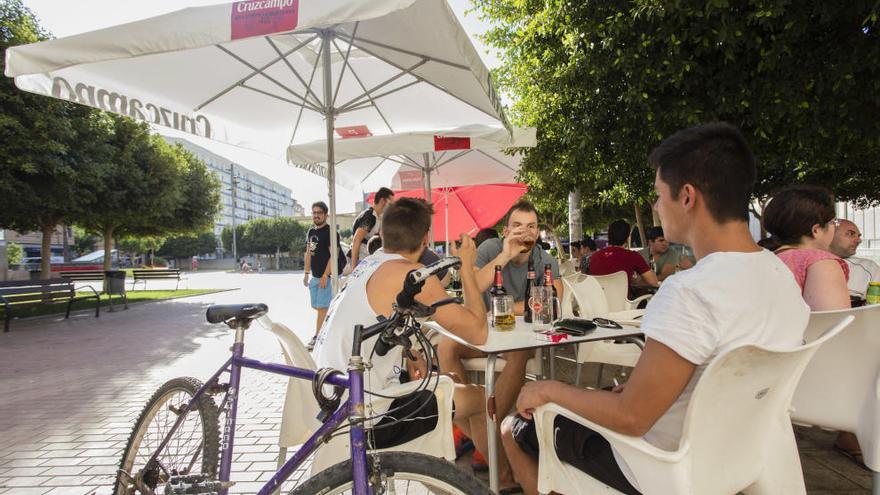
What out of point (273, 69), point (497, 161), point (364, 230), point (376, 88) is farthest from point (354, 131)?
point (497, 161)

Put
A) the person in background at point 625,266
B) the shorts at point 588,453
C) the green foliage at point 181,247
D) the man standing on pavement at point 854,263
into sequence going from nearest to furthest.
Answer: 1. the shorts at point 588,453
2. the man standing on pavement at point 854,263
3. the person in background at point 625,266
4. the green foliage at point 181,247

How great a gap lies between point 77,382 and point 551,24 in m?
7.98

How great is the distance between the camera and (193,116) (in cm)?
550

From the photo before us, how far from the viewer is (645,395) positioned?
139cm

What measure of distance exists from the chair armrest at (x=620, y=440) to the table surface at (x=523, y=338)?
60 centimetres

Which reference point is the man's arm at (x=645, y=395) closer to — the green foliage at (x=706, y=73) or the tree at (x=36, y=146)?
the green foliage at (x=706, y=73)

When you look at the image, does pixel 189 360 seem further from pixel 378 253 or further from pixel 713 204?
pixel 713 204

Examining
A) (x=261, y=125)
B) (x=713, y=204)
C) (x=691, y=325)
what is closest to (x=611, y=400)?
(x=691, y=325)

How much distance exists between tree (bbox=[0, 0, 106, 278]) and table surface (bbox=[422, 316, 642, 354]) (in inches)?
547

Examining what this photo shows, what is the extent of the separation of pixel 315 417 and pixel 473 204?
9.95m

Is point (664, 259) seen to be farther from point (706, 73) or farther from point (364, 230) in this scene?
point (364, 230)

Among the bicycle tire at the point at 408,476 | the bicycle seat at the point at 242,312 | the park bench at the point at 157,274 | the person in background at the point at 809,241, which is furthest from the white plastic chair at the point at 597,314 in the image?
the park bench at the point at 157,274

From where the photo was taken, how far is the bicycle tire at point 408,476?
142 cm

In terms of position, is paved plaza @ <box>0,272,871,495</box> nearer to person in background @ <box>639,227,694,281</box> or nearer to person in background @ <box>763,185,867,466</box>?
person in background @ <box>763,185,867,466</box>
